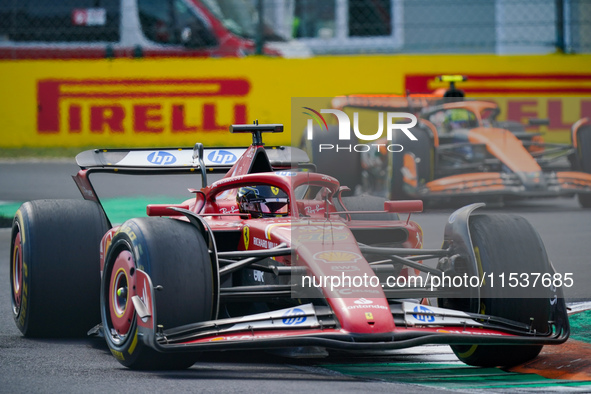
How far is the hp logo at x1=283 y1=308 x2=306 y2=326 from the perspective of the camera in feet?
16.1

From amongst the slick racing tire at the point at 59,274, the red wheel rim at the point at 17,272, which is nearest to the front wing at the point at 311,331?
the slick racing tire at the point at 59,274

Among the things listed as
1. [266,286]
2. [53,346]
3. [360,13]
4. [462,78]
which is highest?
[360,13]

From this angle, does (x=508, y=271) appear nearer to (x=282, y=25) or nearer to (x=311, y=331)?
(x=311, y=331)

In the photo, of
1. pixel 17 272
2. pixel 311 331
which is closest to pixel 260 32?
pixel 17 272

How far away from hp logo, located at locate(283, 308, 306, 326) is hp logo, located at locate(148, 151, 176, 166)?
2724 mm

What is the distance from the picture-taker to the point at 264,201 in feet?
20.7

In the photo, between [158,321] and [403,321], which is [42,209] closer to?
[158,321]

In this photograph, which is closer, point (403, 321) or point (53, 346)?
point (403, 321)

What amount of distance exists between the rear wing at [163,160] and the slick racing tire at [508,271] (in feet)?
7.51

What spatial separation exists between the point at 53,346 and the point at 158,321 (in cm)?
132

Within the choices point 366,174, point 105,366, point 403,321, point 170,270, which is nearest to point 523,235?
point 403,321

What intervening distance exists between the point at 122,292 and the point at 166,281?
408 mm

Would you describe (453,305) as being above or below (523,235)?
below

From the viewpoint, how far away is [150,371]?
518 cm
